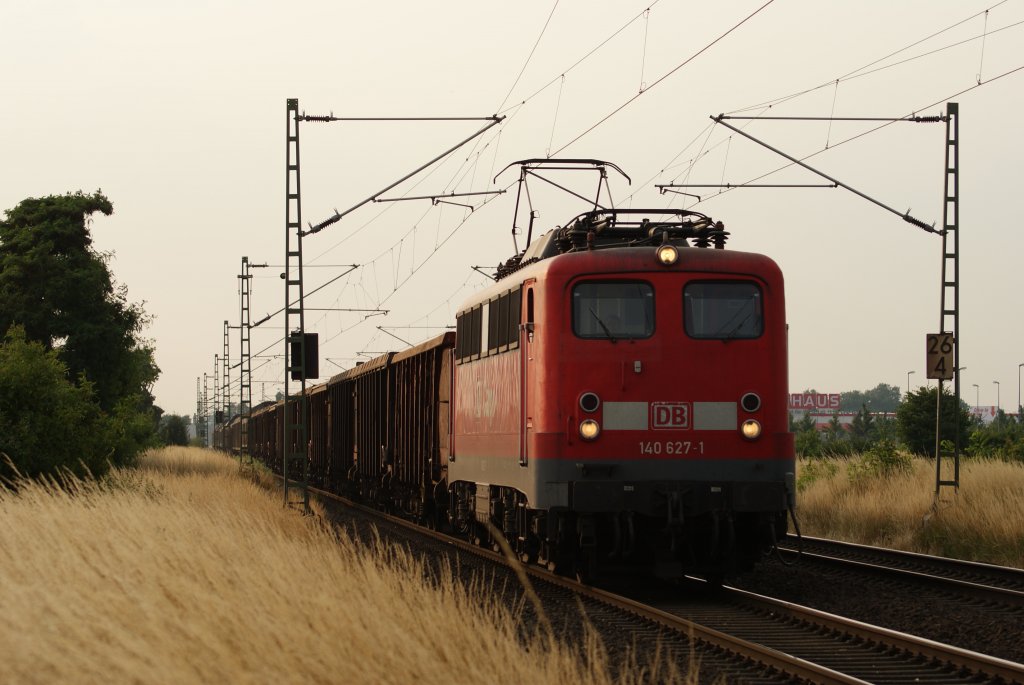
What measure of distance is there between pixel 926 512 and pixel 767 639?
11.9 m

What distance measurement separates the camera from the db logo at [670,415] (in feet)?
45.4

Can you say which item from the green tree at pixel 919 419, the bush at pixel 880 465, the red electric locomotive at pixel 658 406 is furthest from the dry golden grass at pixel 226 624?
the green tree at pixel 919 419

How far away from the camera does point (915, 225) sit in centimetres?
2242

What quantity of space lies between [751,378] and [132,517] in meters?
6.26

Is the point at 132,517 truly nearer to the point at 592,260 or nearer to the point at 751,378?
the point at 592,260

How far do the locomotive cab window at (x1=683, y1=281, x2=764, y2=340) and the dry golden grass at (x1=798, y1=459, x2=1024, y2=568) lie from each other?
Answer: 6.11m

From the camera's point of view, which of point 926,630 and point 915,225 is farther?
point 915,225

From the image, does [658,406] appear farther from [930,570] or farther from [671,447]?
[930,570]

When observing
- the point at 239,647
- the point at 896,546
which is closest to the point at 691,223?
the point at 896,546

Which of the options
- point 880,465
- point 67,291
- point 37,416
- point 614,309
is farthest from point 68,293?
point 614,309

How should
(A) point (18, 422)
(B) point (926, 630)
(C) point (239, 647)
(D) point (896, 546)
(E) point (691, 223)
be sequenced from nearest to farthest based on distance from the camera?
(C) point (239, 647), (B) point (926, 630), (E) point (691, 223), (D) point (896, 546), (A) point (18, 422)

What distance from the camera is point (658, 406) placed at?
13.9m

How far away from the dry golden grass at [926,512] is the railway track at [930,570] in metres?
1.29

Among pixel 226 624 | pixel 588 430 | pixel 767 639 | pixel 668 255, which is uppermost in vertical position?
pixel 668 255
